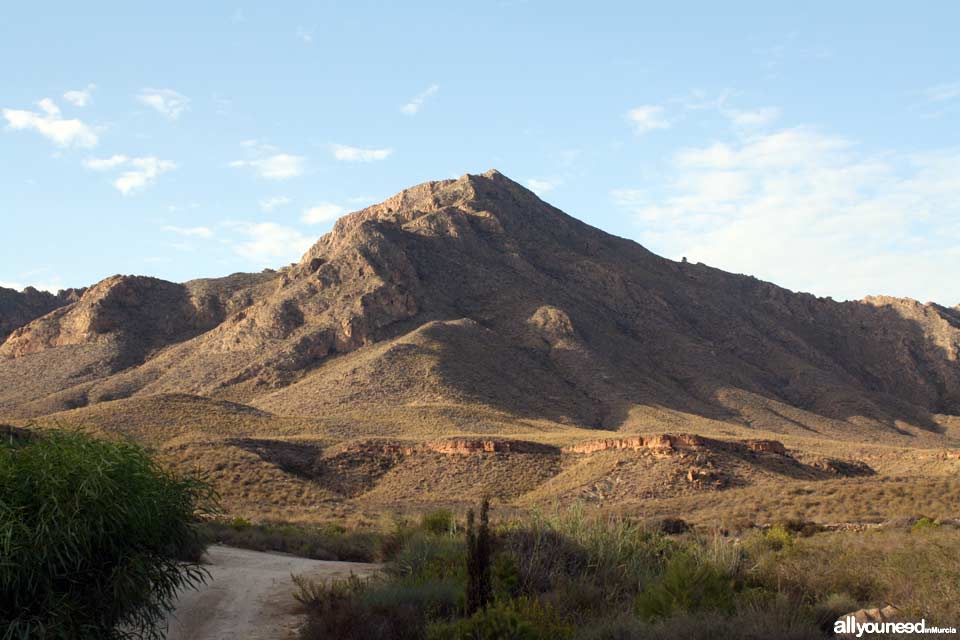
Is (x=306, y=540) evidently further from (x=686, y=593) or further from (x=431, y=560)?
(x=686, y=593)

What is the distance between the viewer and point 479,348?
278 feet

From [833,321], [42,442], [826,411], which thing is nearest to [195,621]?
[42,442]

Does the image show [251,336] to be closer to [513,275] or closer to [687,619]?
[513,275]

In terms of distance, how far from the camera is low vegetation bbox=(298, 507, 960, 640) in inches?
455

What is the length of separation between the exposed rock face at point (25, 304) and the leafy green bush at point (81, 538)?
353 feet

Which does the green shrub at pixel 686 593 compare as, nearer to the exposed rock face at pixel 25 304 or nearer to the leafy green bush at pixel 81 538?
the leafy green bush at pixel 81 538

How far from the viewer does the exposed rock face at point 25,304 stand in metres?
113

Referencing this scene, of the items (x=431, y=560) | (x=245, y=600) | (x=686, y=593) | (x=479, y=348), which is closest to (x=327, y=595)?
(x=245, y=600)

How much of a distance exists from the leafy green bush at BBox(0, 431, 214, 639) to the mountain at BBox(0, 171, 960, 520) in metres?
42.7

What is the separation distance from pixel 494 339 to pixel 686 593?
249 ft

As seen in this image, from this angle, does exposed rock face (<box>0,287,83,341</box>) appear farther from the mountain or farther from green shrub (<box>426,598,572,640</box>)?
green shrub (<box>426,598,572,640</box>)

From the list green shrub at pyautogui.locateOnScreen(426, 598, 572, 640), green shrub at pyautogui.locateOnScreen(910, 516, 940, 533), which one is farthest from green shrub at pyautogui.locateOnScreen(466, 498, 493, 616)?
green shrub at pyautogui.locateOnScreen(910, 516, 940, 533)

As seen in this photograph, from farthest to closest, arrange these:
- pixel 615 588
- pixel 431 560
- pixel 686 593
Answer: pixel 431 560 → pixel 615 588 → pixel 686 593

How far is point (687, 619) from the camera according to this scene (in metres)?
11.2
